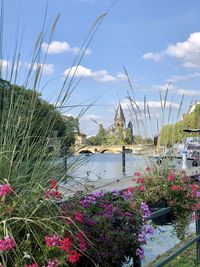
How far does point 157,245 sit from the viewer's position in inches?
205

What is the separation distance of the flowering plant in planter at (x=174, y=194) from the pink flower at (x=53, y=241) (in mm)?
2128

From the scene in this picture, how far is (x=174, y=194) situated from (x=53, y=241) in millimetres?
2479

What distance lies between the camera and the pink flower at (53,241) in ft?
6.38

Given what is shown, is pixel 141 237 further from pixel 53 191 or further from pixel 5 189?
pixel 5 189

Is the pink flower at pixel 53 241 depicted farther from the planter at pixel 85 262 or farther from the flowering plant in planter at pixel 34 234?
the planter at pixel 85 262

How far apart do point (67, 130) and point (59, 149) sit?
0.85 ft

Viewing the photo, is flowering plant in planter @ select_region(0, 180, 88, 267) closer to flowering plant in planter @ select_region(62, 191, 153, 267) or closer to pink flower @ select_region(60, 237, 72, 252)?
pink flower @ select_region(60, 237, 72, 252)

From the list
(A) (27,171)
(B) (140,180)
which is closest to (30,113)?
(A) (27,171)

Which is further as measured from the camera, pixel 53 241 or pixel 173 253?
pixel 173 253

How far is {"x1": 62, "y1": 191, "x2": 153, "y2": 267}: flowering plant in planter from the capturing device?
7.93ft

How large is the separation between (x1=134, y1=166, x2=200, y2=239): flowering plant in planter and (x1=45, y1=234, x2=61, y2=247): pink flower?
2128mm

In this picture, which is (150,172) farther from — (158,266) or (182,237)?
(158,266)

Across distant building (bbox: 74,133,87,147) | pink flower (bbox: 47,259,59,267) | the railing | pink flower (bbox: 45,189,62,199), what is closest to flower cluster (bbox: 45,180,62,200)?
pink flower (bbox: 45,189,62,199)

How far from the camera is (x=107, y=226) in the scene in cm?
258
